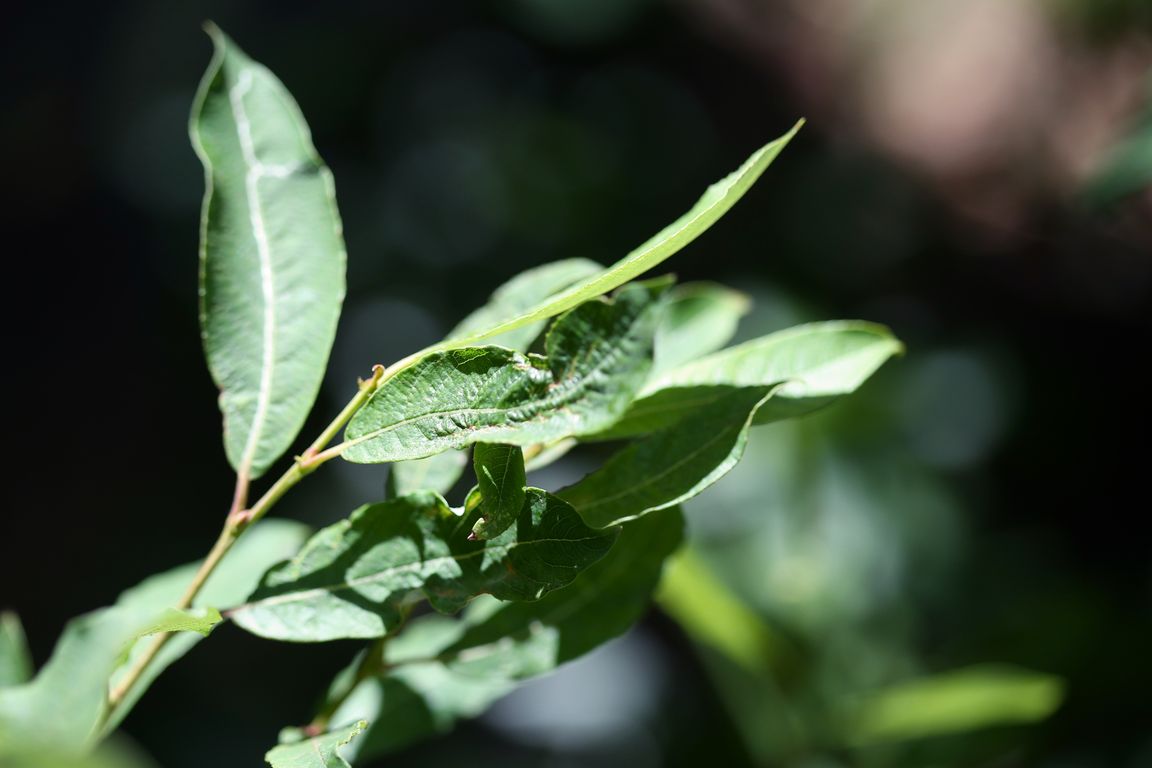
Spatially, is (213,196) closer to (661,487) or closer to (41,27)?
(661,487)

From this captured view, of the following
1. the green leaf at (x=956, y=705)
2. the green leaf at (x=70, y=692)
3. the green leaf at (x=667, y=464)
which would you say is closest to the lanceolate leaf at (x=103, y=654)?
the green leaf at (x=70, y=692)

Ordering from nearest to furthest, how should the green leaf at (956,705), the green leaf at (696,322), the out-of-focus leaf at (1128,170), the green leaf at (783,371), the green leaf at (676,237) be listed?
the green leaf at (676,237)
the green leaf at (783,371)
the green leaf at (696,322)
the out-of-focus leaf at (1128,170)
the green leaf at (956,705)

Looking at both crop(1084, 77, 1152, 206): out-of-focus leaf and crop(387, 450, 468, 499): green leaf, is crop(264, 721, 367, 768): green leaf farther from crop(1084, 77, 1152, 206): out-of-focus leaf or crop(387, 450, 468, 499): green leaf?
crop(1084, 77, 1152, 206): out-of-focus leaf

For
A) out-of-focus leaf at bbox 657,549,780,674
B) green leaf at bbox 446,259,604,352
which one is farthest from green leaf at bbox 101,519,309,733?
out-of-focus leaf at bbox 657,549,780,674

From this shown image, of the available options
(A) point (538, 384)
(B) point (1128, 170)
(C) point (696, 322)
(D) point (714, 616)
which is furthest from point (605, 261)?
(A) point (538, 384)

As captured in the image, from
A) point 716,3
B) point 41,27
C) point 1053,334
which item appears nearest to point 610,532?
point 1053,334

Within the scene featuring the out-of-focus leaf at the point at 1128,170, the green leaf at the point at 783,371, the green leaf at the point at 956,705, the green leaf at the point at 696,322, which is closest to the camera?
the green leaf at the point at 783,371

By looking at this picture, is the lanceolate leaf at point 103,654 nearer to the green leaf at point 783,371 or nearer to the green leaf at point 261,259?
the green leaf at point 261,259
